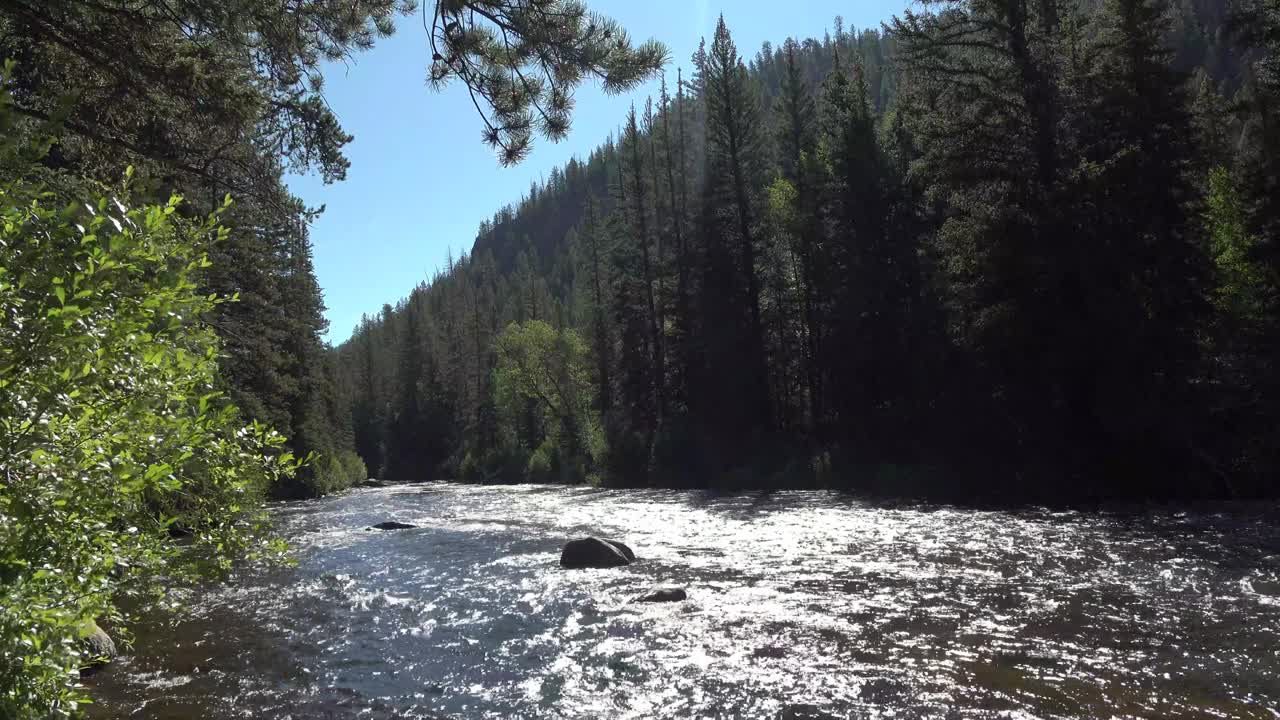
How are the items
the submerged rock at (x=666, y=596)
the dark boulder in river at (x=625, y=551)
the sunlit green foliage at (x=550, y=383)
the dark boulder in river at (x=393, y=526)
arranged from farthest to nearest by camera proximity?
the sunlit green foliage at (x=550, y=383) < the dark boulder in river at (x=393, y=526) < the dark boulder in river at (x=625, y=551) < the submerged rock at (x=666, y=596)

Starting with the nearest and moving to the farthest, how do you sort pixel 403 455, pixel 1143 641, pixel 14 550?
1. pixel 14 550
2. pixel 1143 641
3. pixel 403 455

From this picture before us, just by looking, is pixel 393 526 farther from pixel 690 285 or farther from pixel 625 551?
pixel 690 285

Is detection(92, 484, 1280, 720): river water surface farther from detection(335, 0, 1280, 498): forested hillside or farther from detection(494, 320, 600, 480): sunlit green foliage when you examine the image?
detection(494, 320, 600, 480): sunlit green foliage

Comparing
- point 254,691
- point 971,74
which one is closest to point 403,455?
point 971,74

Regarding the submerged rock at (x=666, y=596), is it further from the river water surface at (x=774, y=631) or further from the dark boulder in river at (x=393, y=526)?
the dark boulder in river at (x=393, y=526)

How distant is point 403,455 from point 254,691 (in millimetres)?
71155

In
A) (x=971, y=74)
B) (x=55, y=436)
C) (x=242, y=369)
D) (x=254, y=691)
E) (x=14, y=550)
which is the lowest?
(x=254, y=691)

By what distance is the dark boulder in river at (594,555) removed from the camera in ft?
47.9

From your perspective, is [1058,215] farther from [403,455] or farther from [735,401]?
[403,455]

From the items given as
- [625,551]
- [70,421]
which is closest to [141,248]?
[70,421]

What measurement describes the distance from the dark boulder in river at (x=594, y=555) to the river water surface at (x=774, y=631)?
0.50 meters

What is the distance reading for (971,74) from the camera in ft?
77.0

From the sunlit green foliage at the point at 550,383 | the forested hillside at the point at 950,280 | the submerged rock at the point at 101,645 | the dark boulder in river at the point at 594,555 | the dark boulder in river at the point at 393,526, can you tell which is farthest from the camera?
the sunlit green foliage at the point at 550,383

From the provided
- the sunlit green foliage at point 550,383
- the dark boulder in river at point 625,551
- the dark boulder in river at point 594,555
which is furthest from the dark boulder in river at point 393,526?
the sunlit green foliage at point 550,383
